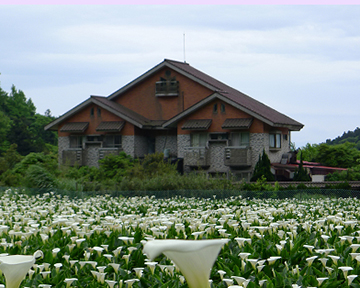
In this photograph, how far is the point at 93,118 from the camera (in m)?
38.7

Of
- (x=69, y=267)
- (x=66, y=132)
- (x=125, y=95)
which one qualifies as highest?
(x=125, y=95)

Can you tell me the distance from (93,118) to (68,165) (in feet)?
14.7

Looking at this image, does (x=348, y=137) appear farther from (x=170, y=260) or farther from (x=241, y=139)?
(x=170, y=260)

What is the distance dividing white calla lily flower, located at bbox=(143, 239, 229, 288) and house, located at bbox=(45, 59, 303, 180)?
31436 millimetres

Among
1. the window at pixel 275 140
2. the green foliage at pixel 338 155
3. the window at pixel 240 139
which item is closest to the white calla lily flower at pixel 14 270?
the window at pixel 240 139

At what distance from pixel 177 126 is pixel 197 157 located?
11.1 ft

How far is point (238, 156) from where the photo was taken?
33.7 meters

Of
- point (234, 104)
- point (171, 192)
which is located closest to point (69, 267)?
point (171, 192)

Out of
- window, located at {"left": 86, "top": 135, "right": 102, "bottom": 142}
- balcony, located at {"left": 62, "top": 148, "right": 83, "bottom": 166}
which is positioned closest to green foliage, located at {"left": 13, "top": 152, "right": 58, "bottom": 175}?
balcony, located at {"left": 62, "top": 148, "right": 83, "bottom": 166}

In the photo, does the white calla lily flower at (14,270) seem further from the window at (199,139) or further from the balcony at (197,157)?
the window at (199,139)

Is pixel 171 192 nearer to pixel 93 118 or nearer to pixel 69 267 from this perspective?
pixel 69 267

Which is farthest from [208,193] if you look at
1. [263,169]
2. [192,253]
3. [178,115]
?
[192,253]

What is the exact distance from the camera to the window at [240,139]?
34312mm

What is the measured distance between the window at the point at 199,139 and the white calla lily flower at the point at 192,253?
111 feet
